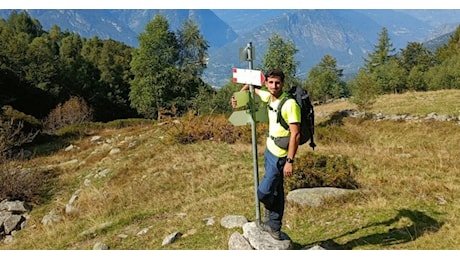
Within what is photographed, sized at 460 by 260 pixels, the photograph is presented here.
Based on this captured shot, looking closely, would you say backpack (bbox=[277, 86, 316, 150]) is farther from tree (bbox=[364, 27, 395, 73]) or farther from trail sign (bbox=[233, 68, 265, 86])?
tree (bbox=[364, 27, 395, 73])

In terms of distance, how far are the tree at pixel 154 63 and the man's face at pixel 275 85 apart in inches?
1522

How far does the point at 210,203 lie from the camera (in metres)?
9.10

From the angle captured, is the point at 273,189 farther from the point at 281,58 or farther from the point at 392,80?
the point at 392,80

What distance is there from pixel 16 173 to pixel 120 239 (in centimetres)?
862

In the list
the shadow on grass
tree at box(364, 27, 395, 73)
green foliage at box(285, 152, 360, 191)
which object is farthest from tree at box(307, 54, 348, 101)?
the shadow on grass

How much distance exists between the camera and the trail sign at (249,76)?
207 inches

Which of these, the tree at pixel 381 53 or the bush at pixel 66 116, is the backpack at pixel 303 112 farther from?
the tree at pixel 381 53

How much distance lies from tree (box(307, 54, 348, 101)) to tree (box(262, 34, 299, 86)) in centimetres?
4336

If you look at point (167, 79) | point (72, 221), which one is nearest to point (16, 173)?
point (72, 221)

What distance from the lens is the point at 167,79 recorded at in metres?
43.6

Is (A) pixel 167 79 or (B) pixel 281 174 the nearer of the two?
(B) pixel 281 174

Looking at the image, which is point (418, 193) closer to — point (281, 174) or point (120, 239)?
point (281, 174)

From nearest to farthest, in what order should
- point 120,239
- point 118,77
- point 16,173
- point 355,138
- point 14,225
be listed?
1. point 120,239
2. point 14,225
3. point 16,173
4. point 355,138
5. point 118,77

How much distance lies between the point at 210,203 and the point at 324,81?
66011 mm
